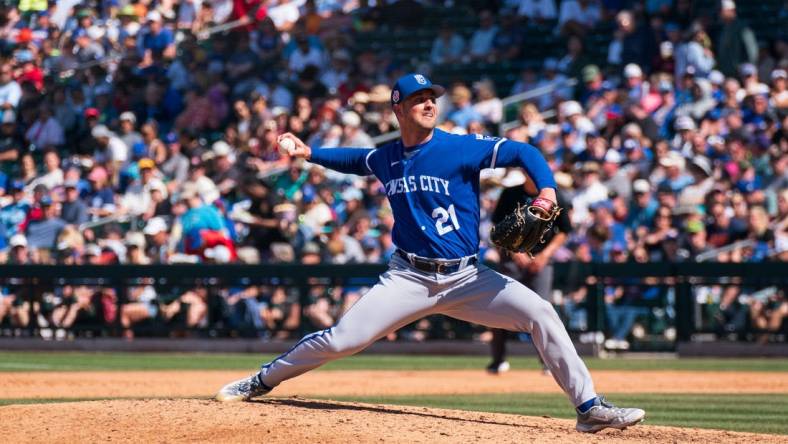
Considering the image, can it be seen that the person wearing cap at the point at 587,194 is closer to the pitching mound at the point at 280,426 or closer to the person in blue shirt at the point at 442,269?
the pitching mound at the point at 280,426

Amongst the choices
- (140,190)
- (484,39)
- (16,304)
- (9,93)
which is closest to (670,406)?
(16,304)

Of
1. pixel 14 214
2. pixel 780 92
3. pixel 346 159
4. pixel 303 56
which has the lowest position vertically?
pixel 346 159

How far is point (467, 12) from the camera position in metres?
23.7

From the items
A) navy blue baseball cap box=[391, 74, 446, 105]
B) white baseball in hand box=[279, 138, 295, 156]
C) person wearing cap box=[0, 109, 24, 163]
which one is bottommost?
white baseball in hand box=[279, 138, 295, 156]

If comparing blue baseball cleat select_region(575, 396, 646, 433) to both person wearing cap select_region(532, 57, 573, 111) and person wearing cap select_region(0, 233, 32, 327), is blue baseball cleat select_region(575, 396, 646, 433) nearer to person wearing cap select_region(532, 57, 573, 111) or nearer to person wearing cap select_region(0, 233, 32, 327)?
person wearing cap select_region(0, 233, 32, 327)

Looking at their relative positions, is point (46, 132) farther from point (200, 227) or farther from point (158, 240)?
point (200, 227)

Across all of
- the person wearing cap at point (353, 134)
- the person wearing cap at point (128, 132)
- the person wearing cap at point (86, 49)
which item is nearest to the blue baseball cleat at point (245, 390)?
the person wearing cap at point (353, 134)

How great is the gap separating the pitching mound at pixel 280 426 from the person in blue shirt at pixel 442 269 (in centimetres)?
36

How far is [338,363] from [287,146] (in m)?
8.59

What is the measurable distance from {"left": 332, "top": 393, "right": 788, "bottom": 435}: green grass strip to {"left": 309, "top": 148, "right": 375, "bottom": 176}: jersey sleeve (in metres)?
2.69

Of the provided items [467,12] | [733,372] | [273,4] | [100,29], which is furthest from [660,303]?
[100,29]

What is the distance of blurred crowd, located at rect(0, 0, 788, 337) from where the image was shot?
1736 centimetres

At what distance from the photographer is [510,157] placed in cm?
771

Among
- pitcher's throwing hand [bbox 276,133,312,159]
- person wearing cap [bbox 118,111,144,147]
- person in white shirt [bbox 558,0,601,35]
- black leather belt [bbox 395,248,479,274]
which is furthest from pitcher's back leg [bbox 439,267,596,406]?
person wearing cap [bbox 118,111,144,147]
